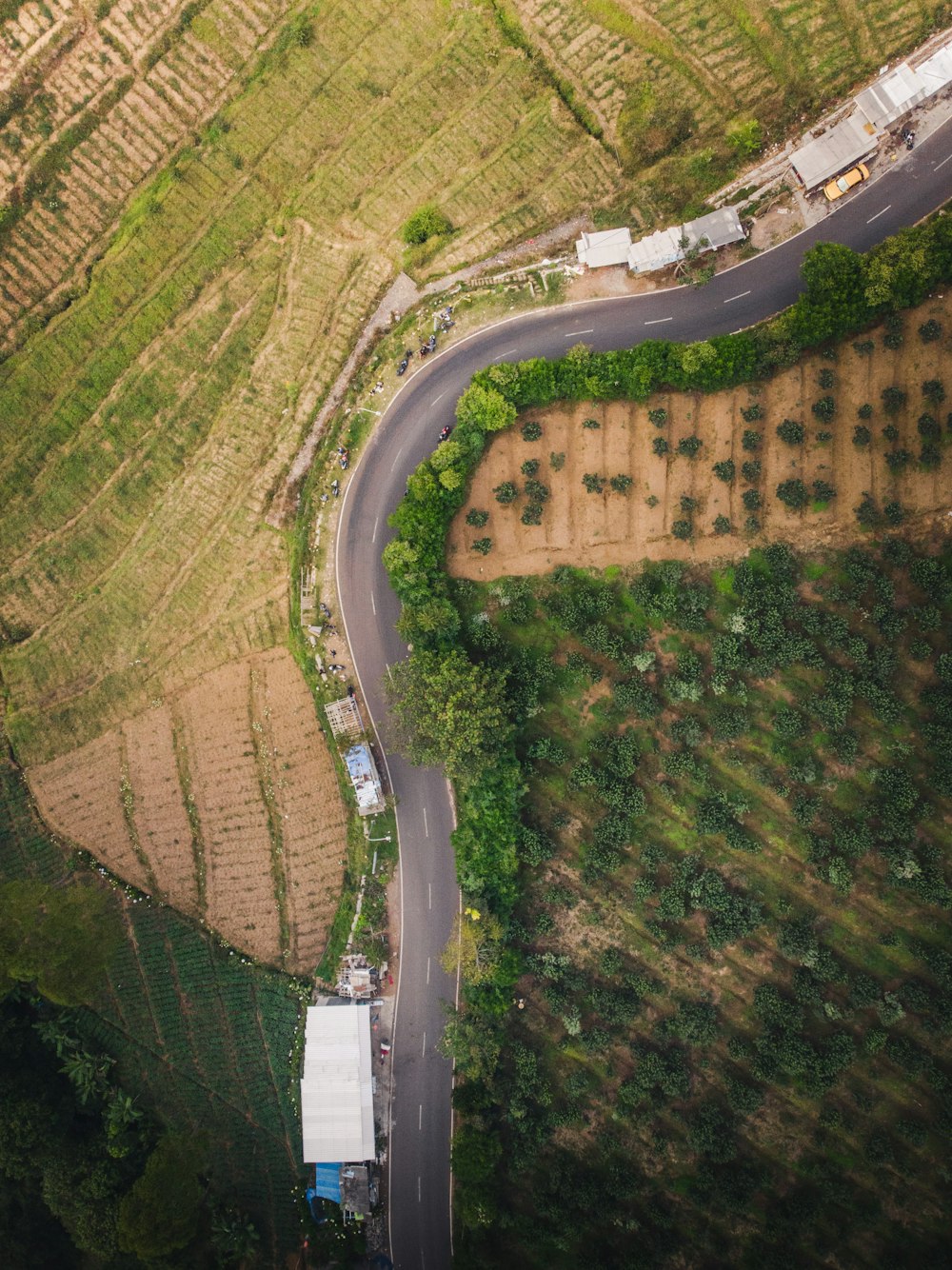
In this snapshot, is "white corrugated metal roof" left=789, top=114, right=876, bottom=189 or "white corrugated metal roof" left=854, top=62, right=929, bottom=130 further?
"white corrugated metal roof" left=789, top=114, right=876, bottom=189

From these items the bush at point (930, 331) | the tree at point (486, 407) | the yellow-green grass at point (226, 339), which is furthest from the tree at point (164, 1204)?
the bush at point (930, 331)

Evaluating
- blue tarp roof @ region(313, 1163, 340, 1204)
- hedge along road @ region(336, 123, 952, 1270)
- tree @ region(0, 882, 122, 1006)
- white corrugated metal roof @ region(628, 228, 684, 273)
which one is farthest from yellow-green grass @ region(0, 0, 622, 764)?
blue tarp roof @ region(313, 1163, 340, 1204)

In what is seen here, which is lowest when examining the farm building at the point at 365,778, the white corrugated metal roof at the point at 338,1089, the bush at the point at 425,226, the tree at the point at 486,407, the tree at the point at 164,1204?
the tree at the point at 164,1204

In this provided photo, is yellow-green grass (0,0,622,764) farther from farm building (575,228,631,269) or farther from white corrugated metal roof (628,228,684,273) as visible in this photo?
white corrugated metal roof (628,228,684,273)

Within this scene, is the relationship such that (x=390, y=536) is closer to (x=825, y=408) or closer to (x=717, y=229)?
(x=717, y=229)

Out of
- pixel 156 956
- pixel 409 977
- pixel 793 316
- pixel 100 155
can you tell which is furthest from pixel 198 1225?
pixel 100 155

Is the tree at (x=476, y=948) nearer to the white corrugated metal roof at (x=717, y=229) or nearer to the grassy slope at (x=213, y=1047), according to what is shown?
the grassy slope at (x=213, y=1047)

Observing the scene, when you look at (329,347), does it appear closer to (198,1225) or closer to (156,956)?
(156,956)
